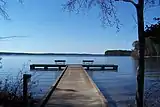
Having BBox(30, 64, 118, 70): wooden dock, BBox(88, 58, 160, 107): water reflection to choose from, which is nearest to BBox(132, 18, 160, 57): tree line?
BBox(88, 58, 160, 107): water reflection

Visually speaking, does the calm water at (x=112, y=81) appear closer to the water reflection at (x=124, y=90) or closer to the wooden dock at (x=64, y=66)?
the water reflection at (x=124, y=90)

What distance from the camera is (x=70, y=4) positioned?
6887mm

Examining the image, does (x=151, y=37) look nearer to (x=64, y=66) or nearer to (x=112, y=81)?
(x=112, y=81)

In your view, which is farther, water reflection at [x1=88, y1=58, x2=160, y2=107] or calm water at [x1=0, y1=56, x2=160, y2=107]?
calm water at [x1=0, y1=56, x2=160, y2=107]

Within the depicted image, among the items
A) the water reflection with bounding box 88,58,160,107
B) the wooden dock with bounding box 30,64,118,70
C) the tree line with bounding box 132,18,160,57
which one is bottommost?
the water reflection with bounding box 88,58,160,107

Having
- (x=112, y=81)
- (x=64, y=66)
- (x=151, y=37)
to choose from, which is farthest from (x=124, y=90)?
(x=64, y=66)

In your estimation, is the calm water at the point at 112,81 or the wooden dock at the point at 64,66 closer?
the calm water at the point at 112,81

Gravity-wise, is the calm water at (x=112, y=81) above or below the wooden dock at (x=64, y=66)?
below

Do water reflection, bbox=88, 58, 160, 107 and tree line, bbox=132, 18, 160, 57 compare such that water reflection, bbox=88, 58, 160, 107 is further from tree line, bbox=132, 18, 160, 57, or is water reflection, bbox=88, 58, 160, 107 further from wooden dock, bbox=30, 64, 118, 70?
wooden dock, bbox=30, 64, 118, 70

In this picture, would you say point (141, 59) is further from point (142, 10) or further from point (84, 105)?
point (84, 105)

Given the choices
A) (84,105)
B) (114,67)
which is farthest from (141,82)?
(114,67)

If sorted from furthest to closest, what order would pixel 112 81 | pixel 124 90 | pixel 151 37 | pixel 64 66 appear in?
pixel 64 66
pixel 112 81
pixel 124 90
pixel 151 37

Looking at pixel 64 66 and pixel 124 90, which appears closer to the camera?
pixel 124 90

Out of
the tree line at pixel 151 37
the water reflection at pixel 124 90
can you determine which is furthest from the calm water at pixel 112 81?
the tree line at pixel 151 37
